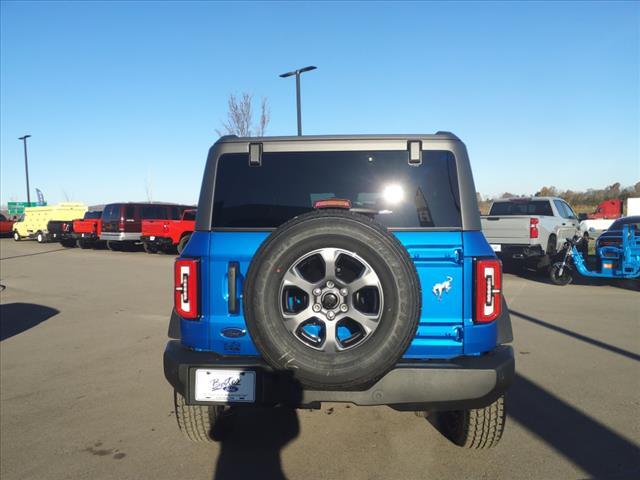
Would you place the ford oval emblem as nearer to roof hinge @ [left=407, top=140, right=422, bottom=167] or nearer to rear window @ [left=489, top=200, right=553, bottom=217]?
roof hinge @ [left=407, top=140, right=422, bottom=167]

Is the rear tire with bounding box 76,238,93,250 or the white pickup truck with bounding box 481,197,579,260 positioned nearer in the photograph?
the white pickup truck with bounding box 481,197,579,260

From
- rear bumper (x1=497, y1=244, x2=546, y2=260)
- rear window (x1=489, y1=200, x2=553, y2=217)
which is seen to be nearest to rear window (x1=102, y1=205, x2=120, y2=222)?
rear window (x1=489, y1=200, x2=553, y2=217)

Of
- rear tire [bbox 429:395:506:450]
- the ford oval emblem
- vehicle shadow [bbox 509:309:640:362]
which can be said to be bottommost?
vehicle shadow [bbox 509:309:640:362]

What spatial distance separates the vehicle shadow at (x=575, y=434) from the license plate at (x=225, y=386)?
7.06 feet

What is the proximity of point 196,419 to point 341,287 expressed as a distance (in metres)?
1.54

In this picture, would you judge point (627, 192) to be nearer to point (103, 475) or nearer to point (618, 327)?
point (618, 327)

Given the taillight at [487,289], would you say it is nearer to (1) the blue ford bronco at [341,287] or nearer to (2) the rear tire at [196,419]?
(1) the blue ford bronco at [341,287]

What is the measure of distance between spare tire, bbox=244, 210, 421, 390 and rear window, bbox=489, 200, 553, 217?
12217 mm

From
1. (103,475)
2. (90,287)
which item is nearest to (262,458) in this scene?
(103,475)

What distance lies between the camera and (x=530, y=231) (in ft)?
37.7

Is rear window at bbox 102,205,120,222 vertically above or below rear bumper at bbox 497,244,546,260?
above

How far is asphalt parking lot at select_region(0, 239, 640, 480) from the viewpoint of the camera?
10.3ft

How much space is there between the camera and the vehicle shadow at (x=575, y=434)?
3094mm

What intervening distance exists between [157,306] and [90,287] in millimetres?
3379
